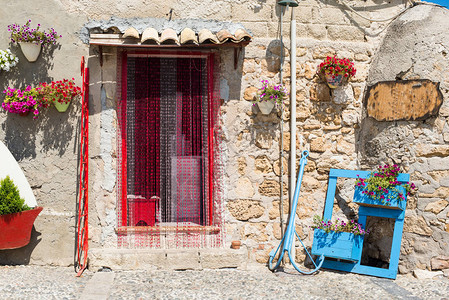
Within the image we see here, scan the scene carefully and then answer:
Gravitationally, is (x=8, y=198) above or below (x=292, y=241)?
above

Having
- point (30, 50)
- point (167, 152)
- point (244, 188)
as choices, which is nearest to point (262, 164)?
point (244, 188)

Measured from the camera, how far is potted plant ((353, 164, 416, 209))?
Result: 16.7ft

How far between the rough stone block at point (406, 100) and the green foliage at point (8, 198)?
13.2 ft

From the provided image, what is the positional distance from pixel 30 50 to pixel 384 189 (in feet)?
13.5

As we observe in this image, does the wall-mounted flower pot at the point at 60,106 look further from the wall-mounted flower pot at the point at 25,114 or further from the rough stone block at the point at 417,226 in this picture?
the rough stone block at the point at 417,226

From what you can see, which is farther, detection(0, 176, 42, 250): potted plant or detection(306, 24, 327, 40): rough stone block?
detection(306, 24, 327, 40): rough stone block

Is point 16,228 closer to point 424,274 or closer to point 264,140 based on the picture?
point 264,140

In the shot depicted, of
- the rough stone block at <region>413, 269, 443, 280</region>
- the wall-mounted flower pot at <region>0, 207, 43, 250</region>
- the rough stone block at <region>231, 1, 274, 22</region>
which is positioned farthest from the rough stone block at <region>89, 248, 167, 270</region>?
the rough stone block at <region>231, 1, 274, 22</region>

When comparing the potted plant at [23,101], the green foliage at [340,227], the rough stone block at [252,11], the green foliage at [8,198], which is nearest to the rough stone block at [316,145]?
the green foliage at [340,227]

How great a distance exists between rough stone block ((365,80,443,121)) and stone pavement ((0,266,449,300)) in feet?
5.82

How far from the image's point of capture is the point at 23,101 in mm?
5102

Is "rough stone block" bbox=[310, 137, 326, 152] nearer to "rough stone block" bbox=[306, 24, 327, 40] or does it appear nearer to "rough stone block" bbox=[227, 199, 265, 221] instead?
"rough stone block" bbox=[227, 199, 265, 221]

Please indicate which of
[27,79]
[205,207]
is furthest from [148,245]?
[27,79]

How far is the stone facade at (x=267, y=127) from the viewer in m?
5.23
